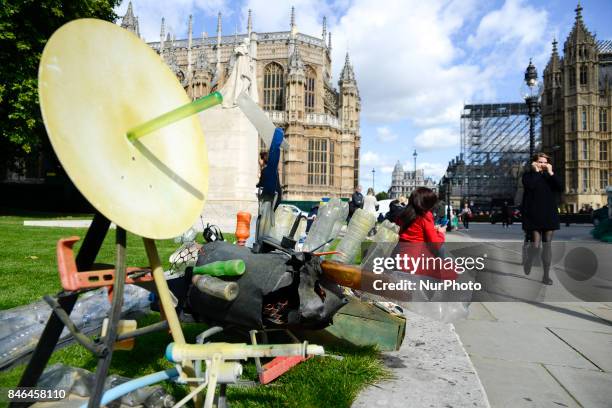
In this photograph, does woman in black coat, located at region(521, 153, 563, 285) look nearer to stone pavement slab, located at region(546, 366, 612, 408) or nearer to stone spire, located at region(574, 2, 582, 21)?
stone pavement slab, located at region(546, 366, 612, 408)

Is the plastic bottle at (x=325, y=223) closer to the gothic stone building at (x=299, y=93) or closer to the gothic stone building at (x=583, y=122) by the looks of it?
the gothic stone building at (x=299, y=93)

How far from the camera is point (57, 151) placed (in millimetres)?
1299

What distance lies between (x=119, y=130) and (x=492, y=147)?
228 ft

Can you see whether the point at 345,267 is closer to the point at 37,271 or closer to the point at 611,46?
Result: the point at 37,271

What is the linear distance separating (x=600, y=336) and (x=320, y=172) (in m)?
45.6

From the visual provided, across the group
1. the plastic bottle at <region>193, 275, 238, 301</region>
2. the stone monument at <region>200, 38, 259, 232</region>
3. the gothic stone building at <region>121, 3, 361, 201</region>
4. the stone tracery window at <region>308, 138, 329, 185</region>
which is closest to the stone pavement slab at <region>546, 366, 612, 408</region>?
the plastic bottle at <region>193, 275, 238, 301</region>

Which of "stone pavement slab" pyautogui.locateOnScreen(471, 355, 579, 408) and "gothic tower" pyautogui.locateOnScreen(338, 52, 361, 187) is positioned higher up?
"gothic tower" pyautogui.locateOnScreen(338, 52, 361, 187)

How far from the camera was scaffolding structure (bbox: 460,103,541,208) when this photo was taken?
203 ft

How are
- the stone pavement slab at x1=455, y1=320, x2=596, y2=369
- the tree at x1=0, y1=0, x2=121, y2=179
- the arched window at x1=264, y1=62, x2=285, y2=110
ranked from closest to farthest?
the stone pavement slab at x1=455, y1=320, x2=596, y2=369 < the tree at x1=0, y1=0, x2=121, y2=179 < the arched window at x1=264, y1=62, x2=285, y2=110

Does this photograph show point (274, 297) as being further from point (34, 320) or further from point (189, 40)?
point (189, 40)

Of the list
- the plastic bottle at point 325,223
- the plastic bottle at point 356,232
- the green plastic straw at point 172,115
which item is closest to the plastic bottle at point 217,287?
the green plastic straw at point 172,115

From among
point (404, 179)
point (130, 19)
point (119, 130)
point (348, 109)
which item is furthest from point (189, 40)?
point (404, 179)

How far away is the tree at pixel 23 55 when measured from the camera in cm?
1677

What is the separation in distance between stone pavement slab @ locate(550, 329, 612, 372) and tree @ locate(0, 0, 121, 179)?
19.2 metres
